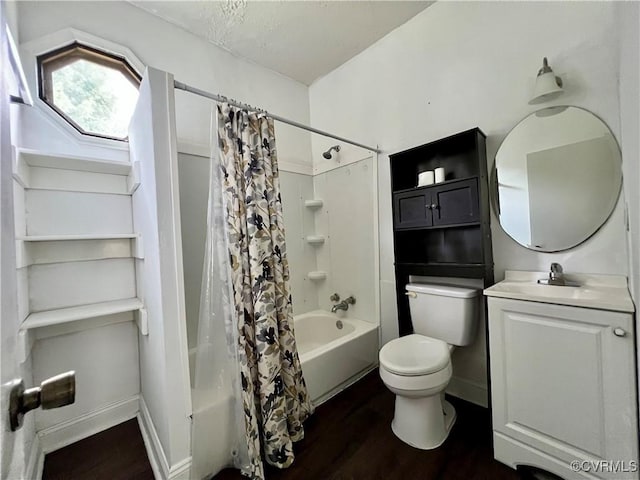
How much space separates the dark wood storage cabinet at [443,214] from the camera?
162 centimetres

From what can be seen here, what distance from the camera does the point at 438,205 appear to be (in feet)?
5.78

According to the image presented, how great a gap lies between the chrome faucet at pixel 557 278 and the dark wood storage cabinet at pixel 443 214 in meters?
0.29

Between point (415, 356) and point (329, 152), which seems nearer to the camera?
point (415, 356)

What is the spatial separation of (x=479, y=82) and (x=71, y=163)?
2628 mm

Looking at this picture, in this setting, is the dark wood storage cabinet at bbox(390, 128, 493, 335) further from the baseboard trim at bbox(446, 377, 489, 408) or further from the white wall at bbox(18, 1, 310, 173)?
the white wall at bbox(18, 1, 310, 173)

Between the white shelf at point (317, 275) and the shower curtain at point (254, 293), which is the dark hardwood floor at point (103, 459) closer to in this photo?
the shower curtain at point (254, 293)

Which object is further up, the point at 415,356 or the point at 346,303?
the point at 346,303

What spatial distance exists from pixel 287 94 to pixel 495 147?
2.03m

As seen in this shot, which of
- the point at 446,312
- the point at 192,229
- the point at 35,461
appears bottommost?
the point at 35,461

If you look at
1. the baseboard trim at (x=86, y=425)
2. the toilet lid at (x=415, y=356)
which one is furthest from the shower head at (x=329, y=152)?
the baseboard trim at (x=86, y=425)

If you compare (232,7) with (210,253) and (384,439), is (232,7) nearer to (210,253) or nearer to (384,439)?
(210,253)

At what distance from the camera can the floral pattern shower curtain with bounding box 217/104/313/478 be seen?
52.6 inches

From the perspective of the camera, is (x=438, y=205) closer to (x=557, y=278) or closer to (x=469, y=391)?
(x=557, y=278)
